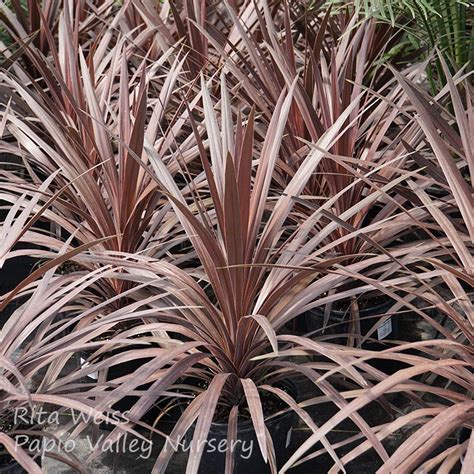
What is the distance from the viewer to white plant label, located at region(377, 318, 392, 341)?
172 centimetres

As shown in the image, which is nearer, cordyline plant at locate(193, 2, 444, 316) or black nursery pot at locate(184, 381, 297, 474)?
black nursery pot at locate(184, 381, 297, 474)

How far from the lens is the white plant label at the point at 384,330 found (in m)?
1.72

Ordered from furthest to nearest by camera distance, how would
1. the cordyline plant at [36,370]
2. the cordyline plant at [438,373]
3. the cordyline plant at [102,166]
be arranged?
the cordyline plant at [102,166], the cordyline plant at [36,370], the cordyline plant at [438,373]

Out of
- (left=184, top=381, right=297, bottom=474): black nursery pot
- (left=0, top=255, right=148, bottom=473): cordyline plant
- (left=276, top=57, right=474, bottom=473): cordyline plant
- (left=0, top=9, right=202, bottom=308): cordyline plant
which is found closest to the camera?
(left=276, top=57, right=474, bottom=473): cordyline plant

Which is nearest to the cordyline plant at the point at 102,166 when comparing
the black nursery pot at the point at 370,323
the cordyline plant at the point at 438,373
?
the black nursery pot at the point at 370,323

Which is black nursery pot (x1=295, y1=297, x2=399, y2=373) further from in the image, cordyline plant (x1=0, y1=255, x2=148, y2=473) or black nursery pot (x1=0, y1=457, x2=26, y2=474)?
black nursery pot (x1=0, y1=457, x2=26, y2=474)

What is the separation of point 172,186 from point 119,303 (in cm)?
33

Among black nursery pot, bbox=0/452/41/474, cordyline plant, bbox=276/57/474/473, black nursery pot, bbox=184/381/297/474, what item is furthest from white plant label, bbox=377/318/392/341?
black nursery pot, bbox=0/452/41/474

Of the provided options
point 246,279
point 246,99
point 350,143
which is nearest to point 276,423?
point 246,279

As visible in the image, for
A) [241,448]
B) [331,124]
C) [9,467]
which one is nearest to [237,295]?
[241,448]

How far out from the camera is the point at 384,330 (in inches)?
68.7

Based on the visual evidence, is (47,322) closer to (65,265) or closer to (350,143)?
(65,265)

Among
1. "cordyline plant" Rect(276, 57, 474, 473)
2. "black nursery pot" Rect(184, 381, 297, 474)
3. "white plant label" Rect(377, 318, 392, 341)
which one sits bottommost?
"white plant label" Rect(377, 318, 392, 341)

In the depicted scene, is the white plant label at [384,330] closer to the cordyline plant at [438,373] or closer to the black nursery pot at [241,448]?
the cordyline plant at [438,373]
